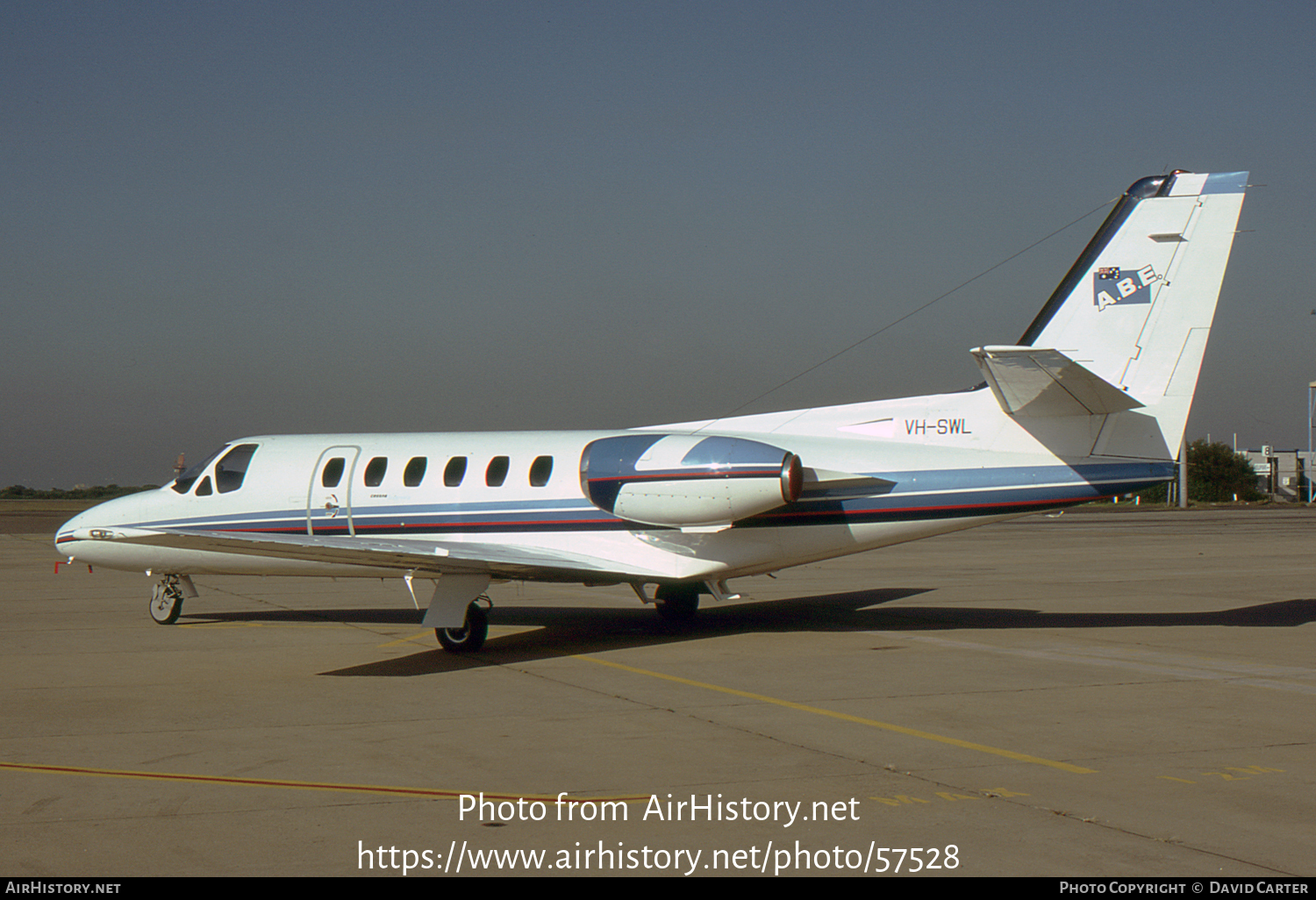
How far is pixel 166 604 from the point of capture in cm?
1655

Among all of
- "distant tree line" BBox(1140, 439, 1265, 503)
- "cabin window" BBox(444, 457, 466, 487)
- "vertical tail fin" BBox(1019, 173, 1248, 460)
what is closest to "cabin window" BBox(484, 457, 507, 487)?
"cabin window" BBox(444, 457, 466, 487)

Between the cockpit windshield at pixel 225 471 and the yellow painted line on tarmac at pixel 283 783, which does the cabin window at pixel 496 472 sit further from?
the yellow painted line on tarmac at pixel 283 783

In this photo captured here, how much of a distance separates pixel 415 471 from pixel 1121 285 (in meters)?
9.49

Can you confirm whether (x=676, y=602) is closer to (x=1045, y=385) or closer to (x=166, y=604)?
(x=1045, y=385)

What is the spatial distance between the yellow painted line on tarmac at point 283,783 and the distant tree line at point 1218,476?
290 ft

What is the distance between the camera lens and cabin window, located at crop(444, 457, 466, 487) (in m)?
15.4

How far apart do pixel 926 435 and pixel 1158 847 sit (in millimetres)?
8822

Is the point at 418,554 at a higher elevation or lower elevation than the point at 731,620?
higher

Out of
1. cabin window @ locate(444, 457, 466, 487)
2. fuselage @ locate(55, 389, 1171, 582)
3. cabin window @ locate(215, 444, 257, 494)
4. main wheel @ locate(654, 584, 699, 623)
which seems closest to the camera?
fuselage @ locate(55, 389, 1171, 582)

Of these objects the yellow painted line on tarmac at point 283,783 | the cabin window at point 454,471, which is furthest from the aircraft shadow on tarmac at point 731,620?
the yellow painted line on tarmac at point 283,783

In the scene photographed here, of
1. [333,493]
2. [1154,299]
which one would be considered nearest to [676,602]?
[333,493]

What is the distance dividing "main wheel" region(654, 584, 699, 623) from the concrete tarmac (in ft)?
1.05

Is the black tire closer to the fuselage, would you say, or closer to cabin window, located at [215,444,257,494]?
the fuselage
